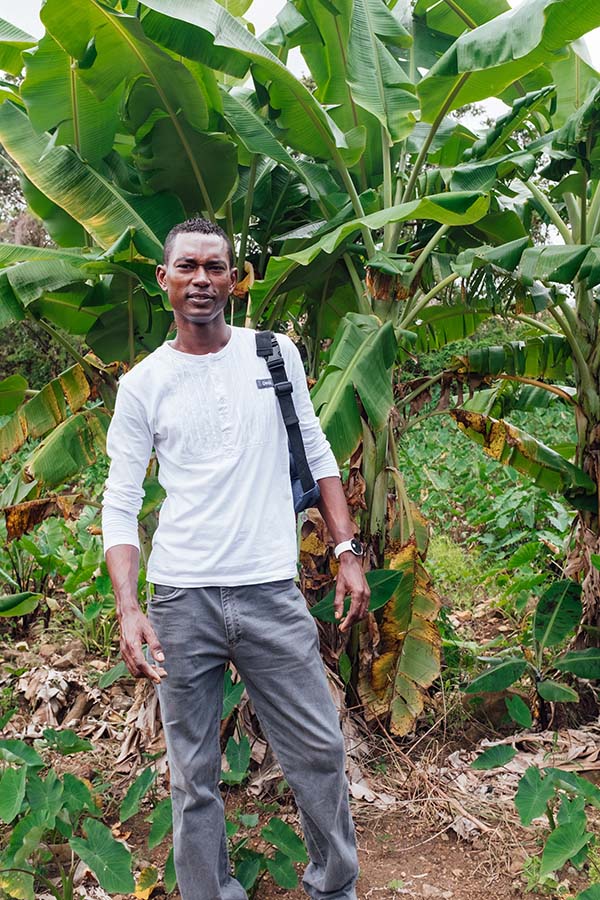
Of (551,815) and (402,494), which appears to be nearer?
(551,815)

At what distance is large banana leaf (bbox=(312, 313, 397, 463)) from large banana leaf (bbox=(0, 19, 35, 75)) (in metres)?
2.00

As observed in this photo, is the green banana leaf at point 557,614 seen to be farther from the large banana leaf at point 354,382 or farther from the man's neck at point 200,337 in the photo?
the man's neck at point 200,337

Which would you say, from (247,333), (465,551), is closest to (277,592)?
(247,333)

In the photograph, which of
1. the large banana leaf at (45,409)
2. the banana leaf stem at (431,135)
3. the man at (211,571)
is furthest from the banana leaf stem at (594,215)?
the large banana leaf at (45,409)

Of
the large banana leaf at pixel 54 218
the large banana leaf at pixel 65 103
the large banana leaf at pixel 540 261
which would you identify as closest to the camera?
the large banana leaf at pixel 540 261

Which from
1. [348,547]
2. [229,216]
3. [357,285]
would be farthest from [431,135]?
[348,547]

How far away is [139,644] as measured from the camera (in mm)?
2264

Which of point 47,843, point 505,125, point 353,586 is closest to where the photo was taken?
point 353,586

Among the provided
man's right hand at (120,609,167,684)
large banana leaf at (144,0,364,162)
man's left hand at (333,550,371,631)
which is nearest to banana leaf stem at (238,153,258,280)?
large banana leaf at (144,0,364,162)

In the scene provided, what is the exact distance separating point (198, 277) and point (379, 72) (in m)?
2.00

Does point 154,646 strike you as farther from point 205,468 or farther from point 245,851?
point 245,851

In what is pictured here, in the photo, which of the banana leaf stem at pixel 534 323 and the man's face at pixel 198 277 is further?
the banana leaf stem at pixel 534 323

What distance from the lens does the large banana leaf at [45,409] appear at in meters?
4.11

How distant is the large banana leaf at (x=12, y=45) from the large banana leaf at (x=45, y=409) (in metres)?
1.50
